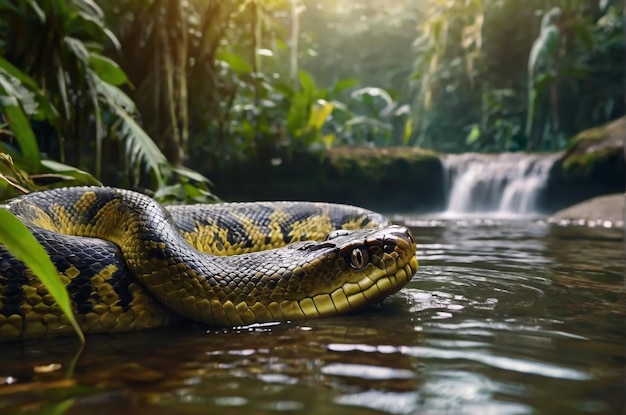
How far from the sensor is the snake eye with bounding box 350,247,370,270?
2.38m

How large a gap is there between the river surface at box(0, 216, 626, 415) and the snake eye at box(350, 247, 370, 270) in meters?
0.22

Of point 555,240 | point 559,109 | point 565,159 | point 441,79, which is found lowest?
point 555,240

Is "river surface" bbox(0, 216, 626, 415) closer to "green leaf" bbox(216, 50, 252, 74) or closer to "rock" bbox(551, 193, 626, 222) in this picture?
"green leaf" bbox(216, 50, 252, 74)

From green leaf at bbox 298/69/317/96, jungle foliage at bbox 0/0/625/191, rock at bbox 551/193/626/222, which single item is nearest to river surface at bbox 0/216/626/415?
jungle foliage at bbox 0/0/625/191

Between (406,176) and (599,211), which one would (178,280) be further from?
(406,176)

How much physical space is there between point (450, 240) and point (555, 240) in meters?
1.06

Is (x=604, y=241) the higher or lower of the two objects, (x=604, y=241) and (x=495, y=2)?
the lower

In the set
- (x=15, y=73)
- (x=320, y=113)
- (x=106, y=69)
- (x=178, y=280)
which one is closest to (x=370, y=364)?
(x=178, y=280)

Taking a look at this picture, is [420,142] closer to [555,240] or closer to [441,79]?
[441,79]

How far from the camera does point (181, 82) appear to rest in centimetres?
680

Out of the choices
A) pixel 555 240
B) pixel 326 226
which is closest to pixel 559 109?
pixel 555 240

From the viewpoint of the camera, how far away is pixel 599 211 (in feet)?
30.2

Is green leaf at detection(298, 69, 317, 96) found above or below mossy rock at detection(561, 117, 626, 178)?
above

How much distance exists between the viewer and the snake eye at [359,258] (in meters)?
2.38
